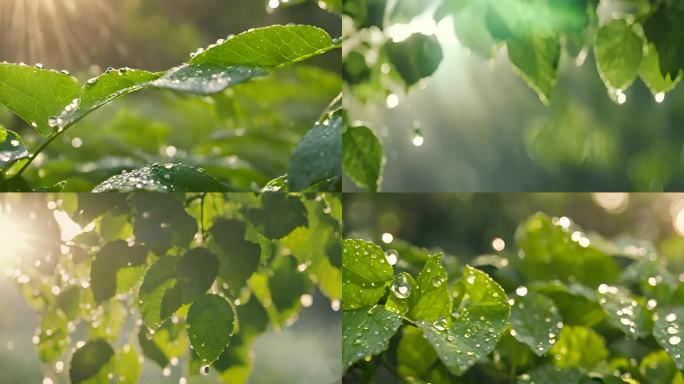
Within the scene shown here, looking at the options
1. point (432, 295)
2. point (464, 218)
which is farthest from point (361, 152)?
point (464, 218)

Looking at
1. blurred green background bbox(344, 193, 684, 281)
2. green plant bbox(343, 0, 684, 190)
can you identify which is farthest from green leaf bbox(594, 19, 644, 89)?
→ blurred green background bbox(344, 193, 684, 281)

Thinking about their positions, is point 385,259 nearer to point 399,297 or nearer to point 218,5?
point 399,297

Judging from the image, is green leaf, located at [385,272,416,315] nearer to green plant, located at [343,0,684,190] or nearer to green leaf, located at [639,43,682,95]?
green plant, located at [343,0,684,190]

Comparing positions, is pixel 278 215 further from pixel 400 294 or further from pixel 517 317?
pixel 517 317

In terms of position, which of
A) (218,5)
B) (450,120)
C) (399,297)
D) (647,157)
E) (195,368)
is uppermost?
(399,297)

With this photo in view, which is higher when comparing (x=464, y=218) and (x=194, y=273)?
(x=194, y=273)

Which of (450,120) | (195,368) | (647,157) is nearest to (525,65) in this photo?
(195,368)
